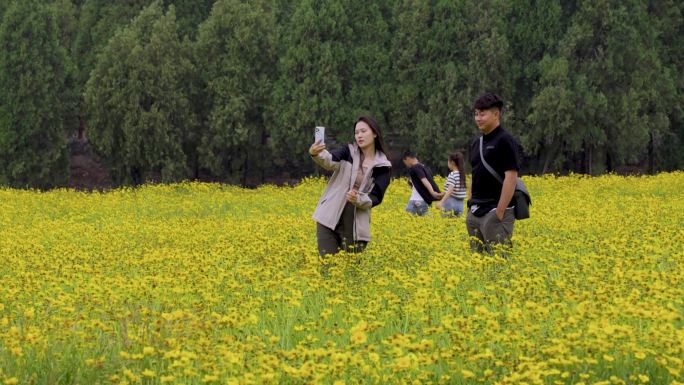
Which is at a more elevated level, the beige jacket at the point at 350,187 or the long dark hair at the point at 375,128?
the long dark hair at the point at 375,128

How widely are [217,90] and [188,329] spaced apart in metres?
32.1

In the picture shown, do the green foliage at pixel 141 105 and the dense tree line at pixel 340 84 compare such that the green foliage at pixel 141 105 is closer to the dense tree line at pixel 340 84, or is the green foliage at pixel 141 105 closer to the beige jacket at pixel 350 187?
the dense tree line at pixel 340 84

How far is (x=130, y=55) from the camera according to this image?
36.6 m

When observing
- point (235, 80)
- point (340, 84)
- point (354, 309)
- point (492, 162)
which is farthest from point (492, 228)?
point (235, 80)

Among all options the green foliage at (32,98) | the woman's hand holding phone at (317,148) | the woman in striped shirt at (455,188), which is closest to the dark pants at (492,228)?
the woman's hand holding phone at (317,148)

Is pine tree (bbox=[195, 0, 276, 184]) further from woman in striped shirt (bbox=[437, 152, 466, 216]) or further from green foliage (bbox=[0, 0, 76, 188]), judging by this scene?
woman in striped shirt (bbox=[437, 152, 466, 216])

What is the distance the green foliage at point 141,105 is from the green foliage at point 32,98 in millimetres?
1713

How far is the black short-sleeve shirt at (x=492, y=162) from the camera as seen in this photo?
8.54 m

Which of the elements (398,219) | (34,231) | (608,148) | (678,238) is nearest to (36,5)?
(608,148)

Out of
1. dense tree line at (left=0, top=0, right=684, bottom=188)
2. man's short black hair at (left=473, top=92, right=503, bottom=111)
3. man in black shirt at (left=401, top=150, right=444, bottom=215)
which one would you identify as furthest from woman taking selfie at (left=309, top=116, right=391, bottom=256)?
dense tree line at (left=0, top=0, right=684, bottom=188)

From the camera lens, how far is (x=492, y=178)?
8.70 m

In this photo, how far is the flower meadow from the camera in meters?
5.57

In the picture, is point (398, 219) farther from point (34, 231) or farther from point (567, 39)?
point (567, 39)

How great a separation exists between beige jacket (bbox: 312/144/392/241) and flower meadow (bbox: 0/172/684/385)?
16.6 inches
